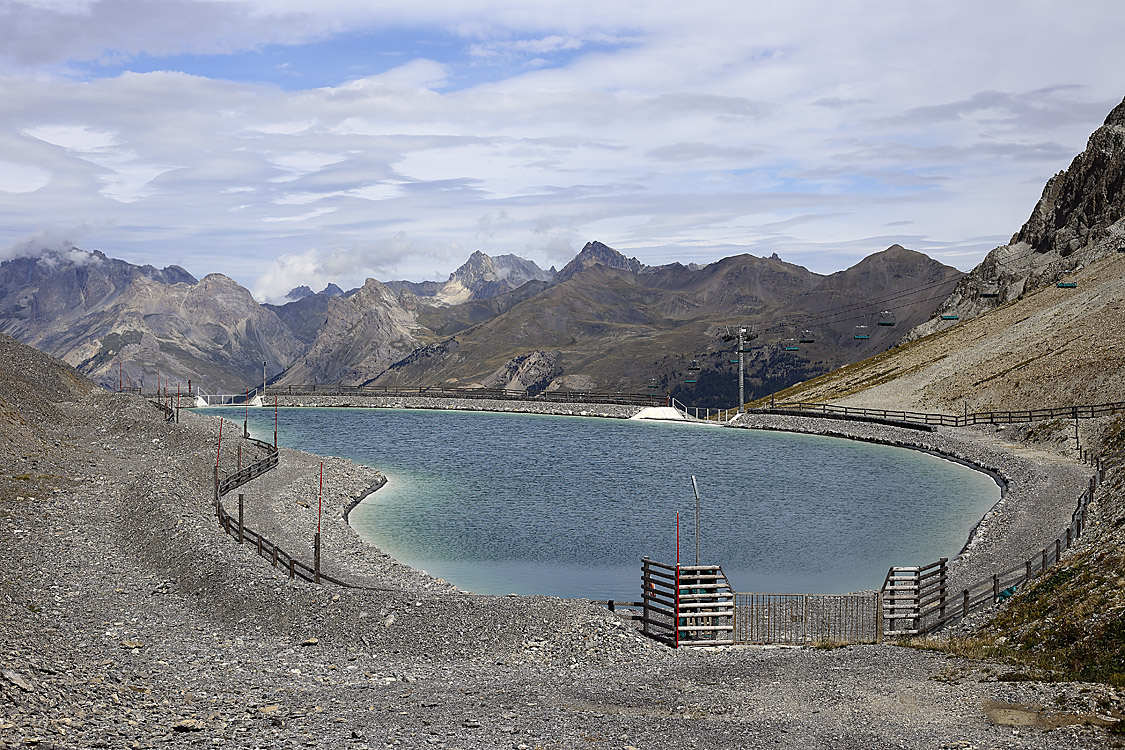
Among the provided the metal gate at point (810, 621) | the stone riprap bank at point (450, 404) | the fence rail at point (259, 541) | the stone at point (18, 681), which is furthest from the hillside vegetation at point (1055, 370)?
the stone riprap bank at point (450, 404)

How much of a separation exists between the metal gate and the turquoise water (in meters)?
4.29

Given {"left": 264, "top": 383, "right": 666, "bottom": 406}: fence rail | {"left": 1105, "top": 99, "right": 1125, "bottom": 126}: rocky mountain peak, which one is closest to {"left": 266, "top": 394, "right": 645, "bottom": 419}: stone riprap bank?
{"left": 264, "top": 383, "right": 666, "bottom": 406}: fence rail

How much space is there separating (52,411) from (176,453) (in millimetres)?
13597

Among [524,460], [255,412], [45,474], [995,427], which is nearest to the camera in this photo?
[45,474]

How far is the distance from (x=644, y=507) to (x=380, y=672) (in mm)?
33268

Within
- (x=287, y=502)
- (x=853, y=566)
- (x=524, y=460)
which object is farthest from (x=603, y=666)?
(x=524, y=460)

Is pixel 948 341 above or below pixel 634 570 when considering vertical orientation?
above

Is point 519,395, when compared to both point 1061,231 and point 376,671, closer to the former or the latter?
point 1061,231

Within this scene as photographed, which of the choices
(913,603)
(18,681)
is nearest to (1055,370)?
(913,603)

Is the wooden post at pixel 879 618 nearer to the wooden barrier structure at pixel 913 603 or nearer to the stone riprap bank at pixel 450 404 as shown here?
the wooden barrier structure at pixel 913 603

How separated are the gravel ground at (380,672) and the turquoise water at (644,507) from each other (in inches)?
218

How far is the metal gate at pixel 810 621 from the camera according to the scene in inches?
1134

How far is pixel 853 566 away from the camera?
41469 millimetres

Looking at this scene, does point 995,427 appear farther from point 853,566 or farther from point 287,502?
point 287,502
